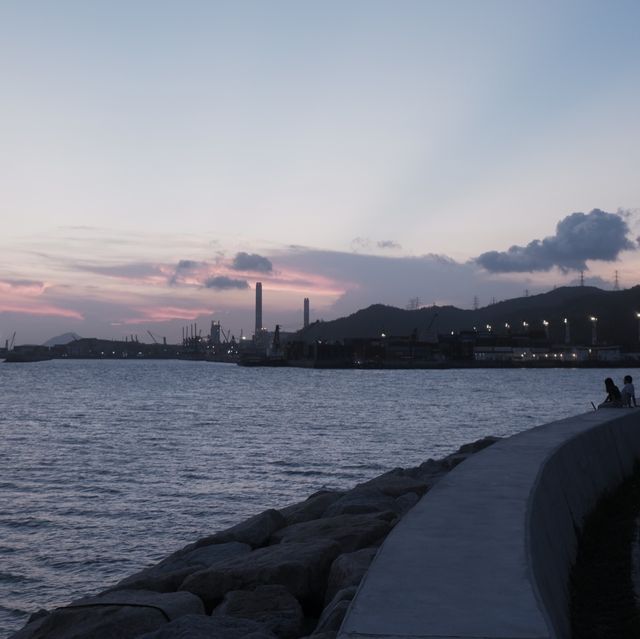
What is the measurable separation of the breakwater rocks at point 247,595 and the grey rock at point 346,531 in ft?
0.04

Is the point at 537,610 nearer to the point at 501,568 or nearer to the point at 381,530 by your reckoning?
the point at 501,568

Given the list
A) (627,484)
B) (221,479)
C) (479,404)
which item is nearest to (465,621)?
(627,484)

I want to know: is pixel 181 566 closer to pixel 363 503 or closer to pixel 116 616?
pixel 363 503

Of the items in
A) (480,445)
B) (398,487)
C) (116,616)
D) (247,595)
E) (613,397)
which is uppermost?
(613,397)

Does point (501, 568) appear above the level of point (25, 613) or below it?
above

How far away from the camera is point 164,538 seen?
1894 centimetres

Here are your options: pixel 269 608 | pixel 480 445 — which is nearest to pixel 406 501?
pixel 269 608

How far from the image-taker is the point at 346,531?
1039cm

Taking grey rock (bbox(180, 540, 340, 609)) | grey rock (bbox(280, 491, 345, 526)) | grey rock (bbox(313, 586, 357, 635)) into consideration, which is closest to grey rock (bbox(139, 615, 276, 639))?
grey rock (bbox(313, 586, 357, 635))

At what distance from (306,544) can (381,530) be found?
3.96ft

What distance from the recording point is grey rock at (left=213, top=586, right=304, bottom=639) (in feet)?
24.9

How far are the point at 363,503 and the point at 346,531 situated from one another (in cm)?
238

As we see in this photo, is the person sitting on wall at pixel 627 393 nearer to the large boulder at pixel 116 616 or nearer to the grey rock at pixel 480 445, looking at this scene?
the grey rock at pixel 480 445

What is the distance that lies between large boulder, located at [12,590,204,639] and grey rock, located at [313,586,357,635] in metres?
1.77
